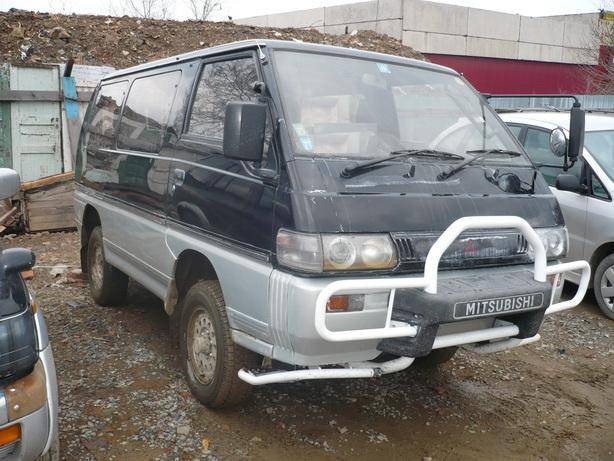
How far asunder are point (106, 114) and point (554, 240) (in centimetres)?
394

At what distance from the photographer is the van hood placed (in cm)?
282

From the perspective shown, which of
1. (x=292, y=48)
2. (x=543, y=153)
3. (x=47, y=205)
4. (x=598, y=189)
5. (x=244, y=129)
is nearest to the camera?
(x=244, y=129)

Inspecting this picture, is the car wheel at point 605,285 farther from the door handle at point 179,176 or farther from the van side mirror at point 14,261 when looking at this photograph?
the van side mirror at point 14,261

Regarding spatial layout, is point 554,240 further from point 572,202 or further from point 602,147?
point 602,147

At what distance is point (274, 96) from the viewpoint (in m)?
3.18

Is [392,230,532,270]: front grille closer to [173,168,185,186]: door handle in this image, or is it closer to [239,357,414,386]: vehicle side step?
[239,357,414,386]: vehicle side step

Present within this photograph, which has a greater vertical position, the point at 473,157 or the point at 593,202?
the point at 473,157

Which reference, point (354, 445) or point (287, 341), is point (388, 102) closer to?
point (287, 341)

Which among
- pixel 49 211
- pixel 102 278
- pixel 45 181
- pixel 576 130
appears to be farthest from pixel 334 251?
pixel 49 211

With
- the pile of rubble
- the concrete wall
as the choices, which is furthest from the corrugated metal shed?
the concrete wall

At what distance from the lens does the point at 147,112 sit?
4.52 metres

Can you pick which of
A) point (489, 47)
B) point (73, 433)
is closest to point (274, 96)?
point (73, 433)

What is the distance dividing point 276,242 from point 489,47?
19.4 meters

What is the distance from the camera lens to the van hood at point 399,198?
282cm
